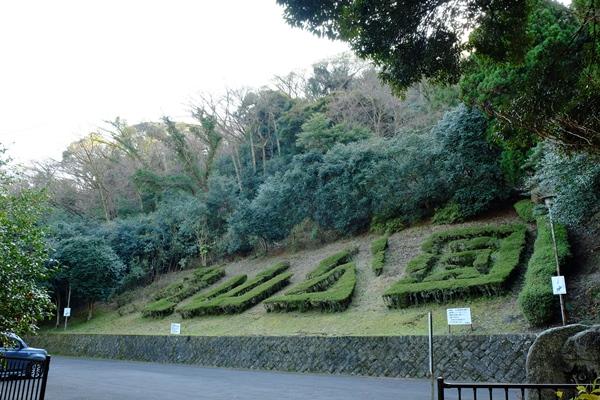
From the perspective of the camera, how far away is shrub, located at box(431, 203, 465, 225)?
71.3 feet

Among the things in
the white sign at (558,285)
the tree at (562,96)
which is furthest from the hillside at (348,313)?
the tree at (562,96)

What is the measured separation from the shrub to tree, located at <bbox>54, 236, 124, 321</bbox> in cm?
1868

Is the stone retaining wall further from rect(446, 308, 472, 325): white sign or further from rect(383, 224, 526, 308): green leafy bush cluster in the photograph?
rect(383, 224, 526, 308): green leafy bush cluster

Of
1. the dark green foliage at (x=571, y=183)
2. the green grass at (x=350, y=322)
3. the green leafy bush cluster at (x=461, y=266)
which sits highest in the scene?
the dark green foliage at (x=571, y=183)

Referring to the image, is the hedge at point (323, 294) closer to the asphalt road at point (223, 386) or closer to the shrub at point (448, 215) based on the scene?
the asphalt road at point (223, 386)

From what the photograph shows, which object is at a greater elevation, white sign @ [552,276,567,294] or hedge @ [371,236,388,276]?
hedge @ [371,236,388,276]

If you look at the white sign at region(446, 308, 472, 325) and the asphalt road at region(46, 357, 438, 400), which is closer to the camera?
the asphalt road at region(46, 357, 438, 400)

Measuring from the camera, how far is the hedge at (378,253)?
2016cm

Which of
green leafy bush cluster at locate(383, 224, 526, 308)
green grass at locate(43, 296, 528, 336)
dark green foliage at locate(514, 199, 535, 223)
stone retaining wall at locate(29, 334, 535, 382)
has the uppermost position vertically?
dark green foliage at locate(514, 199, 535, 223)

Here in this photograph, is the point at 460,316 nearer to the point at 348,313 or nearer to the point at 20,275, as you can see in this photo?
the point at 348,313

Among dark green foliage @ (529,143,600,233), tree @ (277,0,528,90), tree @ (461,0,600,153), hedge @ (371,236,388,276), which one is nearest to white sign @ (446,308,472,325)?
tree @ (461,0,600,153)

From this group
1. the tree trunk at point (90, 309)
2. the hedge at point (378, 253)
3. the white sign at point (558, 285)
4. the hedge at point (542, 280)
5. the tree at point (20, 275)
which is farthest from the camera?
the tree trunk at point (90, 309)

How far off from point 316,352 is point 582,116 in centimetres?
929

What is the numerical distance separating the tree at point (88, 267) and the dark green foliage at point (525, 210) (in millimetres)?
22108
